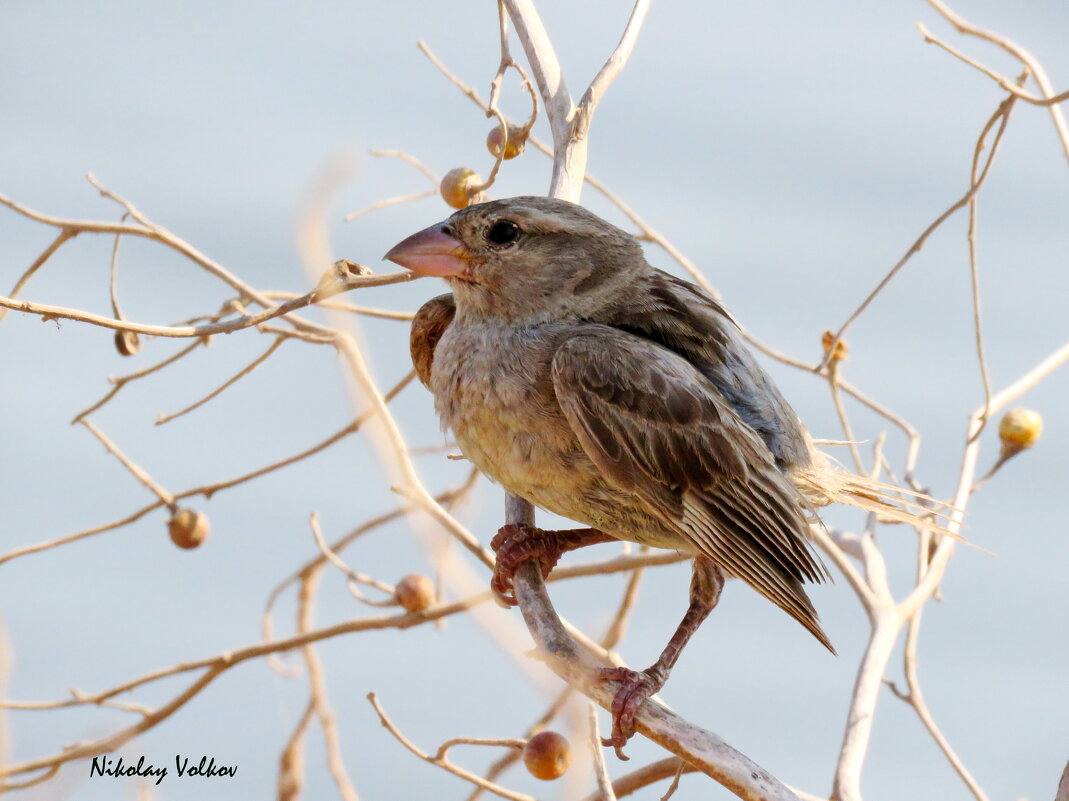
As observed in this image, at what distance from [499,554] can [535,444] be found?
0.36m

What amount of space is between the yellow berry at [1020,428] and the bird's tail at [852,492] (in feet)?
1.35

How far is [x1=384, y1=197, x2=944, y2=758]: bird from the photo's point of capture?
2721 millimetres

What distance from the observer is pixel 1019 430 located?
3.46 metres

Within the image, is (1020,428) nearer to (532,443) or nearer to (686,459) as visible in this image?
(686,459)

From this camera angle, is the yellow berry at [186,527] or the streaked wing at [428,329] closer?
the streaked wing at [428,329]

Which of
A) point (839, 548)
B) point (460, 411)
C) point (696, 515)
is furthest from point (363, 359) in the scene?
point (839, 548)

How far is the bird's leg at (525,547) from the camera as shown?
118 inches

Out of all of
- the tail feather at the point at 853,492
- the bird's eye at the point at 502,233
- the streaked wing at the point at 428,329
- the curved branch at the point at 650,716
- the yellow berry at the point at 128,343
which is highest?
the yellow berry at the point at 128,343

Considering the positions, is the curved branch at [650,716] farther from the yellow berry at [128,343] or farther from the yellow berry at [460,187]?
the yellow berry at [128,343]

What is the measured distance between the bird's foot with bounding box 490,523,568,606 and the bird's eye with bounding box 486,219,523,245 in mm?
660

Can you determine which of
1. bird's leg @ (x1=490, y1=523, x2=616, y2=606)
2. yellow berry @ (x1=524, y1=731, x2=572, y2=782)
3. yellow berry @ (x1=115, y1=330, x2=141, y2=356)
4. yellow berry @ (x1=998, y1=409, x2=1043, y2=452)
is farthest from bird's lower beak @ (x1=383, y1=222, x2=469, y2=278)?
yellow berry @ (x1=998, y1=409, x2=1043, y2=452)

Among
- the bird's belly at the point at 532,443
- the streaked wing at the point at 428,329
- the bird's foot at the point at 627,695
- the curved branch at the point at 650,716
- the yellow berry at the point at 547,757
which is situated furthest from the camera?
the streaked wing at the point at 428,329

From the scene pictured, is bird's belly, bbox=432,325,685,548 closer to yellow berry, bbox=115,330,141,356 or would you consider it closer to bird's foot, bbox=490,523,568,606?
bird's foot, bbox=490,523,568,606

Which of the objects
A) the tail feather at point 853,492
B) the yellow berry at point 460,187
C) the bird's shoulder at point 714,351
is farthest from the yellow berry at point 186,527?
the tail feather at point 853,492
